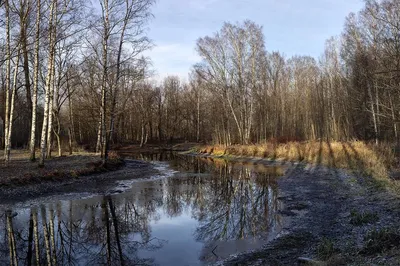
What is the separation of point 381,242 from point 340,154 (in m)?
19.1

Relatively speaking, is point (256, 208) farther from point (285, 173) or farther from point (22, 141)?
point (22, 141)

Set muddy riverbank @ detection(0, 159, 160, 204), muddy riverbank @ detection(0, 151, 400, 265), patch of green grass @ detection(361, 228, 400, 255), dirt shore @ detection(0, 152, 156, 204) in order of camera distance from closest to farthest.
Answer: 1. patch of green grass @ detection(361, 228, 400, 255)
2. muddy riverbank @ detection(0, 151, 400, 265)
3. muddy riverbank @ detection(0, 159, 160, 204)
4. dirt shore @ detection(0, 152, 156, 204)

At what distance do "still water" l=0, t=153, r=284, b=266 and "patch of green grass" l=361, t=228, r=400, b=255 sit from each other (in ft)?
8.49

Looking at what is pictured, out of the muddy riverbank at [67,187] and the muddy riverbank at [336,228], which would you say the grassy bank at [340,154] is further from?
the muddy riverbank at [67,187]

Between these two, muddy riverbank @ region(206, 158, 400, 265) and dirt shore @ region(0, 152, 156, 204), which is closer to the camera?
muddy riverbank @ region(206, 158, 400, 265)

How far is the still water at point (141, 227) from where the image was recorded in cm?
770

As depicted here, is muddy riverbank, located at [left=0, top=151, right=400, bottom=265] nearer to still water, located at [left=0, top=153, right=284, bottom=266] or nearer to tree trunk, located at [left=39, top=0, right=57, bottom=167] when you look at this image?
still water, located at [left=0, top=153, right=284, bottom=266]

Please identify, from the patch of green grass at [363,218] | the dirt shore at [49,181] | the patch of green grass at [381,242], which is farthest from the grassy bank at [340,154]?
the dirt shore at [49,181]

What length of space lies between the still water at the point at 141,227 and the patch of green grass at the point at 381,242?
2.59 m

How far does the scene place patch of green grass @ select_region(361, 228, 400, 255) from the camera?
641 cm

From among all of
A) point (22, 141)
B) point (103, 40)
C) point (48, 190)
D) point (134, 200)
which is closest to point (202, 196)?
point (134, 200)

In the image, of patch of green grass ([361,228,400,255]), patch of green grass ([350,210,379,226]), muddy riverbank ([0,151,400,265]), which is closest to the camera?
patch of green grass ([361,228,400,255])

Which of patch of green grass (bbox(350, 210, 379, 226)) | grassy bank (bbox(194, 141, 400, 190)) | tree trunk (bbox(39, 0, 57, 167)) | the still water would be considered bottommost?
the still water

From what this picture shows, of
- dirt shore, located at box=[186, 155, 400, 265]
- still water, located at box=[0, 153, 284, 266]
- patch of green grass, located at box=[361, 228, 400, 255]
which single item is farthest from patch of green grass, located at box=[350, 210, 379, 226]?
still water, located at box=[0, 153, 284, 266]
